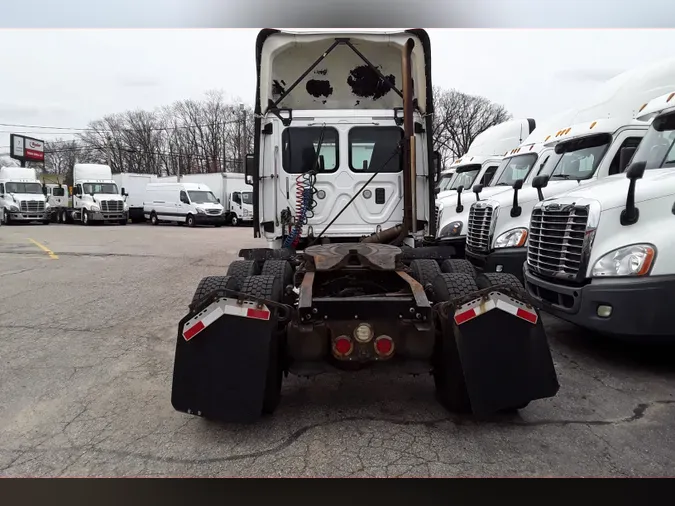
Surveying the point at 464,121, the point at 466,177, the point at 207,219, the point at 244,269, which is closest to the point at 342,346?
the point at 244,269

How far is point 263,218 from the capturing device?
6.62 m

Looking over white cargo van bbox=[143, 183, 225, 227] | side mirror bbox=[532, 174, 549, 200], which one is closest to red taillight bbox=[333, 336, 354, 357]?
side mirror bbox=[532, 174, 549, 200]

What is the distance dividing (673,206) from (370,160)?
3.38m

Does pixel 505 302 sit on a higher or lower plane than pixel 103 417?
higher

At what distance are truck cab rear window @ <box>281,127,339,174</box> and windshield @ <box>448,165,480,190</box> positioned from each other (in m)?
7.51

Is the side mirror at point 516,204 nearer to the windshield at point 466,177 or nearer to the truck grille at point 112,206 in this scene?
the windshield at point 466,177

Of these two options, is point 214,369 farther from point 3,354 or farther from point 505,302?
point 3,354

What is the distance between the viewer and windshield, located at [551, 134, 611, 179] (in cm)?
769

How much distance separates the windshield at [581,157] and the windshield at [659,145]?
1.69 m

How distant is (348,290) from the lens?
4.20 meters

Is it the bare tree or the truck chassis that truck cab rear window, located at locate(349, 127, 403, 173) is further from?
the bare tree

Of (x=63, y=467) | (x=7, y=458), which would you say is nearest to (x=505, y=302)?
(x=63, y=467)

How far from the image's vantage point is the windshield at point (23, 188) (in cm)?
3014

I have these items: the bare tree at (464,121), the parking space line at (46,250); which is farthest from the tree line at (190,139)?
the parking space line at (46,250)
